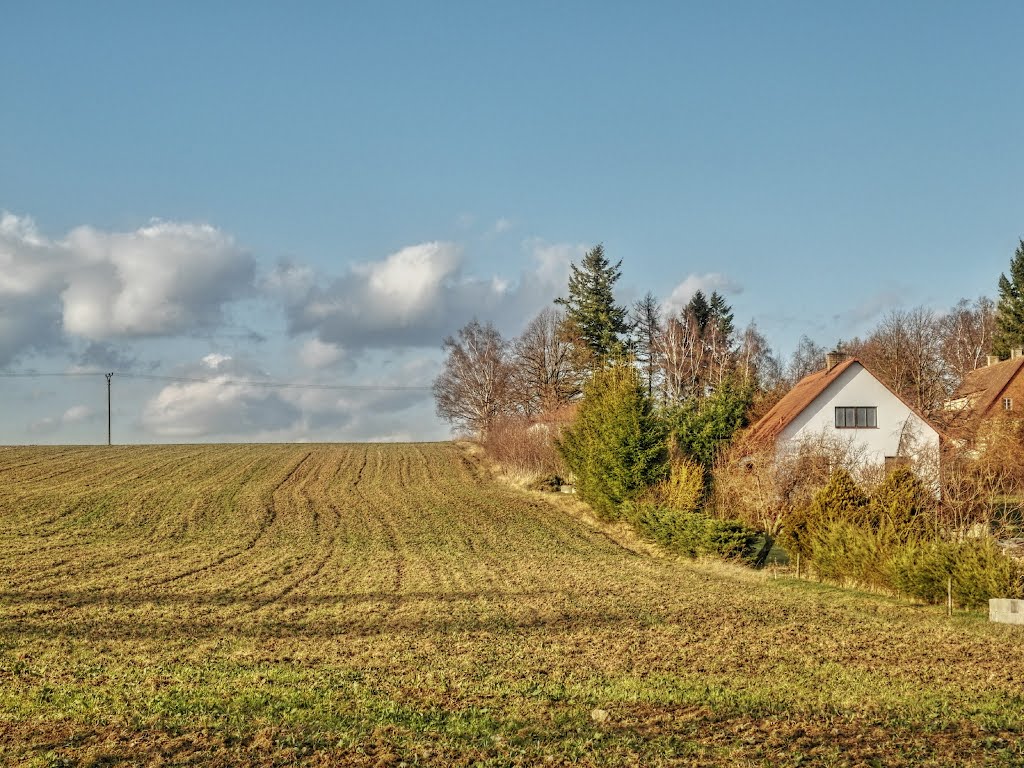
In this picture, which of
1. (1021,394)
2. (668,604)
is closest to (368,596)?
(668,604)

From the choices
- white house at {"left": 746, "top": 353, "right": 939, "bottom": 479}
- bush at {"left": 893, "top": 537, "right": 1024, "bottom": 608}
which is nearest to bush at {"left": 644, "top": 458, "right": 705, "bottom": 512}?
white house at {"left": 746, "top": 353, "right": 939, "bottom": 479}

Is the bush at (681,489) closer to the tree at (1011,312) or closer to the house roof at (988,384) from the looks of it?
the house roof at (988,384)

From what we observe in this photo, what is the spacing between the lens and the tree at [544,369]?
2704 inches

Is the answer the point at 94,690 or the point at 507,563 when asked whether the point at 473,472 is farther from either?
the point at 94,690

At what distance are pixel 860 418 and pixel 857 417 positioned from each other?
5.9 inches

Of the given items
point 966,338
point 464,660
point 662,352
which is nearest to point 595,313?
point 662,352

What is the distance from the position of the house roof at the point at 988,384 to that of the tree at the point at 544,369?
2600cm

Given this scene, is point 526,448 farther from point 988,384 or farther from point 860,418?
point 988,384

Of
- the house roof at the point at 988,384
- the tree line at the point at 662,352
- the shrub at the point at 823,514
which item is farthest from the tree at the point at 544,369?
the shrub at the point at 823,514

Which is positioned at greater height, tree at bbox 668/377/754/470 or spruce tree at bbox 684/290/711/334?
spruce tree at bbox 684/290/711/334

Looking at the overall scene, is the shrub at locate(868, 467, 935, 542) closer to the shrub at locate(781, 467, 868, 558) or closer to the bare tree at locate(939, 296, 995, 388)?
the shrub at locate(781, 467, 868, 558)

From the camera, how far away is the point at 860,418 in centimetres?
4597

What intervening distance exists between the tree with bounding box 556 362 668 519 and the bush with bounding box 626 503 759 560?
350cm

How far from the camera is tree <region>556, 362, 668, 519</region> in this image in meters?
37.4
